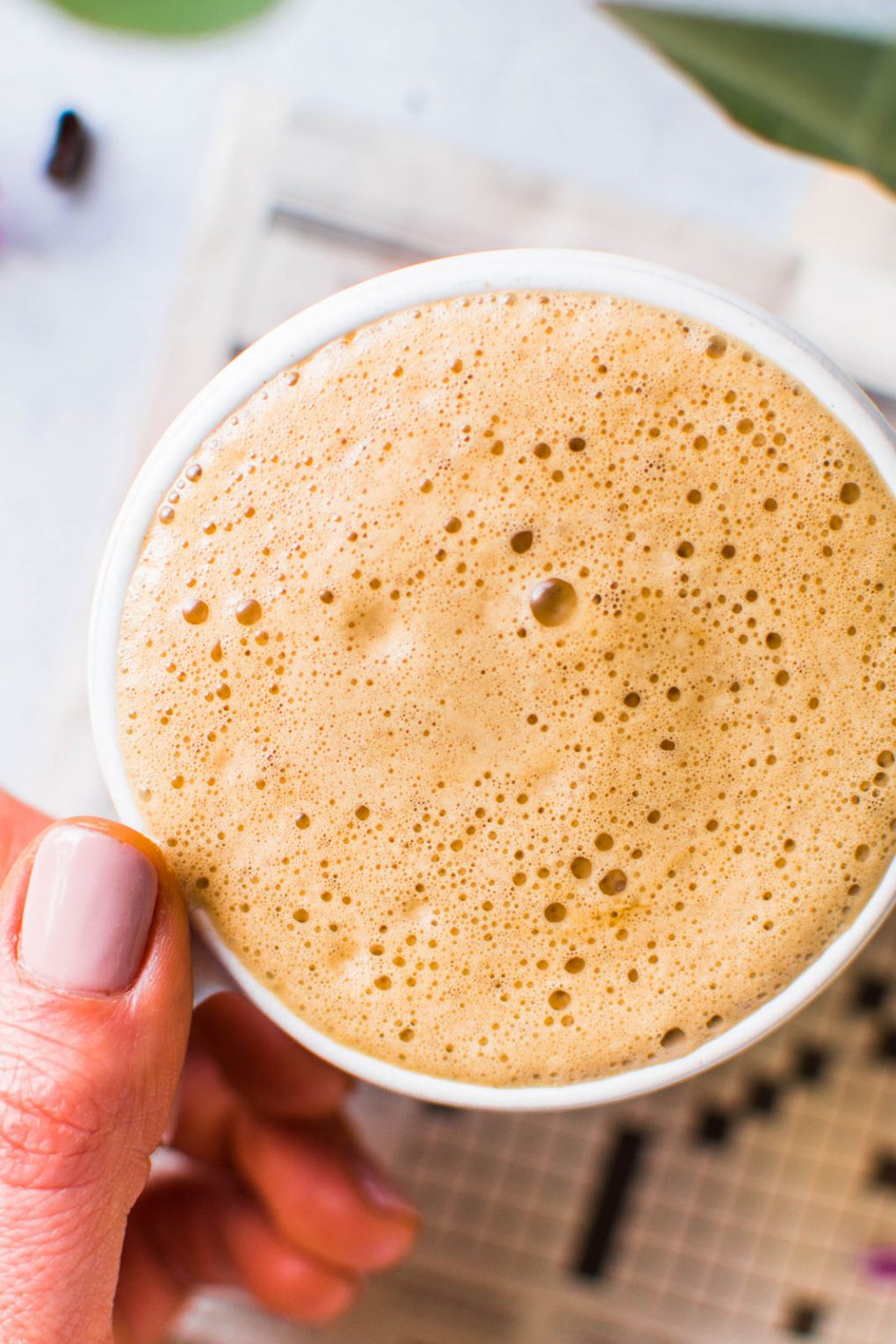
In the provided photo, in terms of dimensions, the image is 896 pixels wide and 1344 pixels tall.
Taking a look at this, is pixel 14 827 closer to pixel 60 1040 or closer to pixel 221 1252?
pixel 60 1040

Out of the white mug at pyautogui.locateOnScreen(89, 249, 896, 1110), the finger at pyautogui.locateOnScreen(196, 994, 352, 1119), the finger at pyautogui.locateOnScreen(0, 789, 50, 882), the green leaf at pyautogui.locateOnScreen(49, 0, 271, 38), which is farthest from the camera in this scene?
the green leaf at pyautogui.locateOnScreen(49, 0, 271, 38)

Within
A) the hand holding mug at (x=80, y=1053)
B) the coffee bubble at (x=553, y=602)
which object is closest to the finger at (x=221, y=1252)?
the hand holding mug at (x=80, y=1053)

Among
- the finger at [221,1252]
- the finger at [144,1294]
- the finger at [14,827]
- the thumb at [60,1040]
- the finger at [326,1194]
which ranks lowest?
the finger at [144,1294]

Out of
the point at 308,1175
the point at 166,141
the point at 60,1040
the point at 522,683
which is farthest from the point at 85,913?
the point at 166,141

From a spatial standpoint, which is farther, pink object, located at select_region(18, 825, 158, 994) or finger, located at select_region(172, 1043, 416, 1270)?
finger, located at select_region(172, 1043, 416, 1270)

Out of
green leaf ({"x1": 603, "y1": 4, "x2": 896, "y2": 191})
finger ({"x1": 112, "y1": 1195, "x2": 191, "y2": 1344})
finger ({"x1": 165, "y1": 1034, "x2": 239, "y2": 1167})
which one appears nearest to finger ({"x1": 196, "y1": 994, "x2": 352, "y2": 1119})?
finger ({"x1": 165, "y1": 1034, "x2": 239, "y2": 1167})

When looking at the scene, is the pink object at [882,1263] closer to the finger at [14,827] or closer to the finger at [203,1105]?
the finger at [203,1105]

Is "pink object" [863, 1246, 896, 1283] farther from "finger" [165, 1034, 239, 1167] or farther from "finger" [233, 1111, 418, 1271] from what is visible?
"finger" [165, 1034, 239, 1167]
